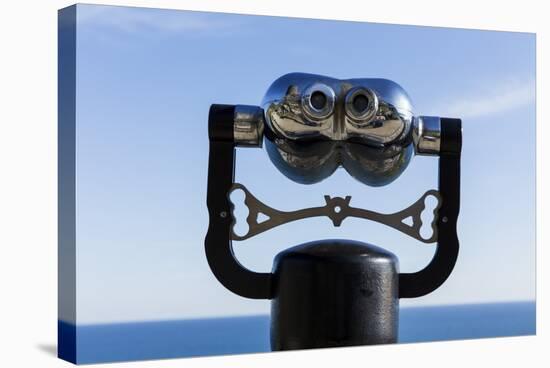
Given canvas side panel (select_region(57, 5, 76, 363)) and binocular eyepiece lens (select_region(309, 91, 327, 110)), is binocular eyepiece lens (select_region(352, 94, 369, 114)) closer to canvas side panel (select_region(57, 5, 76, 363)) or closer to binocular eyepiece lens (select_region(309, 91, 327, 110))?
binocular eyepiece lens (select_region(309, 91, 327, 110))

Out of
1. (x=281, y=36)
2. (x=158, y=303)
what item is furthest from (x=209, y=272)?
(x=281, y=36)

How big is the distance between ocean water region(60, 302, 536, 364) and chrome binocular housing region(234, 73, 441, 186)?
33.0 inches

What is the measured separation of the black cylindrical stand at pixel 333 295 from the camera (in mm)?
5500

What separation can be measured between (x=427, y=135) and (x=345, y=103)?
1.43 feet

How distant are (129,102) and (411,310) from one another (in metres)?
1.69

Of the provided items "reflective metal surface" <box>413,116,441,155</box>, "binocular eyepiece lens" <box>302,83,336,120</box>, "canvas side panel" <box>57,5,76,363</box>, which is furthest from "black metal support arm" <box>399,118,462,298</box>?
"canvas side panel" <box>57,5,76,363</box>

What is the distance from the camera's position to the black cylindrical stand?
18.0 feet

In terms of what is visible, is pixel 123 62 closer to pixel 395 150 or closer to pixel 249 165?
pixel 249 165

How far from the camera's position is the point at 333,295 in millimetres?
5508

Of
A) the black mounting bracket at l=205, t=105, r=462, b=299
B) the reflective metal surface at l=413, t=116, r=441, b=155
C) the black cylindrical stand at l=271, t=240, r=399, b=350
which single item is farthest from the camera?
the reflective metal surface at l=413, t=116, r=441, b=155

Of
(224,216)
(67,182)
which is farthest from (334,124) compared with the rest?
(67,182)

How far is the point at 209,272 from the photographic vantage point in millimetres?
6152

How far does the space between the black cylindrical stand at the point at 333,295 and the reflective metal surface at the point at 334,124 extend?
334 mm

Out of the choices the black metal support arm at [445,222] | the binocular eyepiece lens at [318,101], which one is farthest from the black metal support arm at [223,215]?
the black metal support arm at [445,222]
